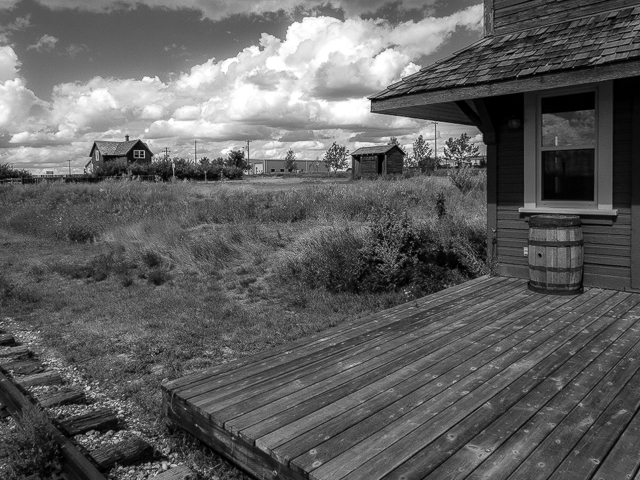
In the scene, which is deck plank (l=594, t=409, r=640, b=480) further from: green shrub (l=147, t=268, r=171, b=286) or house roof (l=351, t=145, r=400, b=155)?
house roof (l=351, t=145, r=400, b=155)

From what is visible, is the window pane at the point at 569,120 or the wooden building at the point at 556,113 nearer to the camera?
the wooden building at the point at 556,113

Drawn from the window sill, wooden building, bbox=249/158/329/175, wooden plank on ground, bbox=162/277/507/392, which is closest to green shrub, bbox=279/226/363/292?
wooden plank on ground, bbox=162/277/507/392

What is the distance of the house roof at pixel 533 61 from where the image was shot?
5.15 m

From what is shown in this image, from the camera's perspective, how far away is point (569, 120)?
6168 mm

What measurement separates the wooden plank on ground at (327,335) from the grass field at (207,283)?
62 cm

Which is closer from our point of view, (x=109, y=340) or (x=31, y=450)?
(x=31, y=450)

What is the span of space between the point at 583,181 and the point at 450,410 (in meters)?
4.15

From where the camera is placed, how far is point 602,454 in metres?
2.59

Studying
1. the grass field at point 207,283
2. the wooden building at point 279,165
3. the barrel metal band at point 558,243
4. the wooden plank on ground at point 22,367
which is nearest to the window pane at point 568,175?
the barrel metal band at point 558,243

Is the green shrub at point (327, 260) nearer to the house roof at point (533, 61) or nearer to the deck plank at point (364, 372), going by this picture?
the house roof at point (533, 61)

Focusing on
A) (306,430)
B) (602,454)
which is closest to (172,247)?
(306,430)

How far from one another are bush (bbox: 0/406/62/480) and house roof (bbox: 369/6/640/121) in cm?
515

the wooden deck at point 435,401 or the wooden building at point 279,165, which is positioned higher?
the wooden building at point 279,165

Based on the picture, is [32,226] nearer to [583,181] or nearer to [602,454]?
[583,181]
